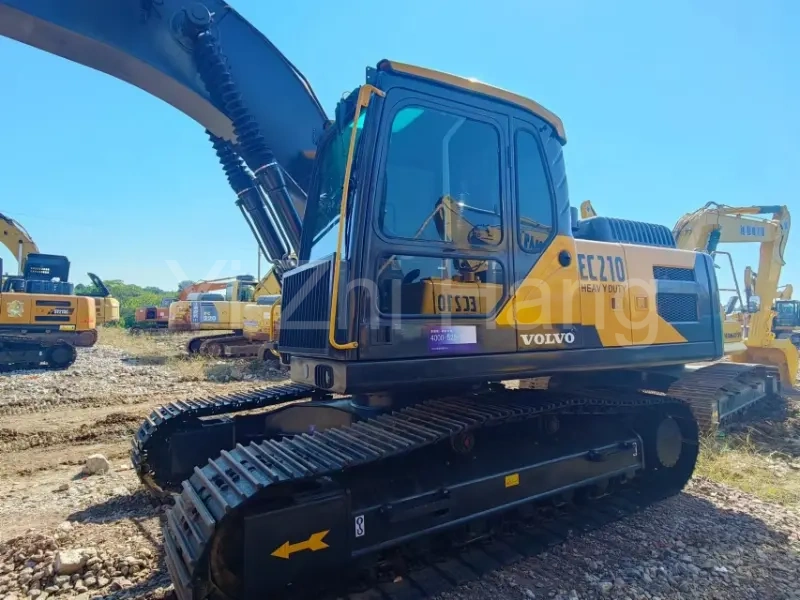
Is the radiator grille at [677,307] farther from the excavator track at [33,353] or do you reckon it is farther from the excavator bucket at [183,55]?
the excavator track at [33,353]

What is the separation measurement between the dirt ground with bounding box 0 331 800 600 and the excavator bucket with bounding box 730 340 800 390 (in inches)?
172

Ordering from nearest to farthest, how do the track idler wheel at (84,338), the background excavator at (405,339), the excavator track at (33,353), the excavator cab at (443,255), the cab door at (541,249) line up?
the background excavator at (405,339), the excavator cab at (443,255), the cab door at (541,249), the excavator track at (33,353), the track idler wheel at (84,338)

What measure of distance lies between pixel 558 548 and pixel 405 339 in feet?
5.86

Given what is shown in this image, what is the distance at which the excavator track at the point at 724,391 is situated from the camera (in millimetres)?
6051

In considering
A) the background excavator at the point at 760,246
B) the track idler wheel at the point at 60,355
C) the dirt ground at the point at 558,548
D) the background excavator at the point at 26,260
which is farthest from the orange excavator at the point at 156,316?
the background excavator at the point at 760,246

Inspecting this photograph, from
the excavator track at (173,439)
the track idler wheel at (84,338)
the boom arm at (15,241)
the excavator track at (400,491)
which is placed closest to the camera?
the excavator track at (400,491)

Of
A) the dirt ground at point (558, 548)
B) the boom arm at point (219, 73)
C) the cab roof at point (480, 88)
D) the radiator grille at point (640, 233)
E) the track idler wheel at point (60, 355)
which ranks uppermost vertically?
the boom arm at point (219, 73)

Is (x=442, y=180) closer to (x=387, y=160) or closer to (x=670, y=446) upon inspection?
(x=387, y=160)

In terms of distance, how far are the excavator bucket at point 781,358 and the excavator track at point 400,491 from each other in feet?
26.3

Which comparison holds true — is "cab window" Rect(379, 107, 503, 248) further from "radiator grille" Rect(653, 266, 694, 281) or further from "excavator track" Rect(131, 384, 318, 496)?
"excavator track" Rect(131, 384, 318, 496)

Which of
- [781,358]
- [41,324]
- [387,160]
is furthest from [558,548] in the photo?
[41,324]

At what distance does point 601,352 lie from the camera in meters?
3.82

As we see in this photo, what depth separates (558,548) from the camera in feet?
11.3

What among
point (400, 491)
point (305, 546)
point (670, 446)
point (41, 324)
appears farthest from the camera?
point (41, 324)
